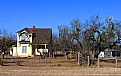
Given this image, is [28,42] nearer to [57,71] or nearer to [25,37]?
[25,37]

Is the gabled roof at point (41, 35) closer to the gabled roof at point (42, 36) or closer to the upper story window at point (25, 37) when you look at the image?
the gabled roof at point (42, 36)

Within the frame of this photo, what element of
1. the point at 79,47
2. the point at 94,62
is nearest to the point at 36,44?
the point at 79,47

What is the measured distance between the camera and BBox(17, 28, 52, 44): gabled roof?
226 ft

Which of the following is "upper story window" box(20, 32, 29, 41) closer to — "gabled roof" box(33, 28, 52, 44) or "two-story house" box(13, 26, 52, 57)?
"two-story house" box(13, 26, 52, 57)

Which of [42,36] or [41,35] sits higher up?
[41,35]

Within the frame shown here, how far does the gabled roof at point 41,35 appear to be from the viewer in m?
68.9

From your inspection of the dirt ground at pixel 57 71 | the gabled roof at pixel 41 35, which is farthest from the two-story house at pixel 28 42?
the dirt ground at pixel 57 71

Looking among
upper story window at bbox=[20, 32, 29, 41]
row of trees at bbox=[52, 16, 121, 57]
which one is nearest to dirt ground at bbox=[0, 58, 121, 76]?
row of trees at bbox=[52, 16, 121, 57]

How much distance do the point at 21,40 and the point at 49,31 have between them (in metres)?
7.33

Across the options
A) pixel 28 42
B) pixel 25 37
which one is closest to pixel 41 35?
pixel 25 37

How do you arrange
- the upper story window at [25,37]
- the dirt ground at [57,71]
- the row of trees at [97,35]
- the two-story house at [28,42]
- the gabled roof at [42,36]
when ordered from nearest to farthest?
the dirt ground at [57,71] < the row of trees at [97,35] < the two-story house at [28,42] < the gabled roof at [42,36] < the upper story window at [25,37]

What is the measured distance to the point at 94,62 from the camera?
37094 mm

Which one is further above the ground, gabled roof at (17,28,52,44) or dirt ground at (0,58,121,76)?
gabled roof at (17,28,52,44)

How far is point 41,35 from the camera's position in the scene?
72125mm
